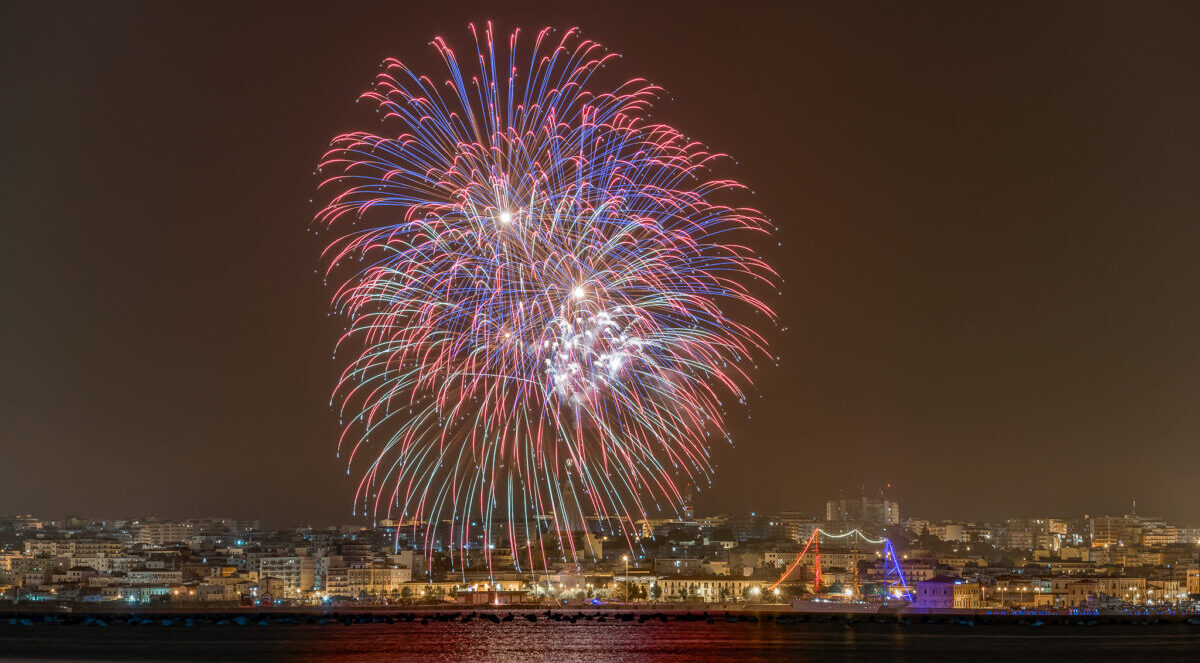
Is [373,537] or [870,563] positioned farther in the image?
[373,537]

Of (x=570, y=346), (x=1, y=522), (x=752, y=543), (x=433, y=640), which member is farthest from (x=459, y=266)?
(x=1, y=522)

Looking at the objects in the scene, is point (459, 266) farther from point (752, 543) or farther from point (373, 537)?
point (373, 537)

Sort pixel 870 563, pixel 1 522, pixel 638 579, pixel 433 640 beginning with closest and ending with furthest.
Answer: pixel 433 640 < pixel 638 579 < pixel 870 563 < pixel 1 522

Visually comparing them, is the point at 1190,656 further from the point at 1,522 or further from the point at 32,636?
the point at 1,522

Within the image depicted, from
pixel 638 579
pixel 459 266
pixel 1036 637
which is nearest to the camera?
pixel 459 266

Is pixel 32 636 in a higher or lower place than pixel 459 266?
lower

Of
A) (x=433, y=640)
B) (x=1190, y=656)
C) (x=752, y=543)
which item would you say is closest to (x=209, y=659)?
(x=433, y=640)
